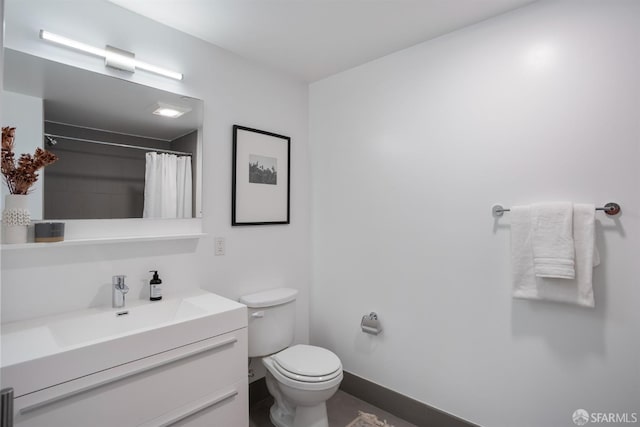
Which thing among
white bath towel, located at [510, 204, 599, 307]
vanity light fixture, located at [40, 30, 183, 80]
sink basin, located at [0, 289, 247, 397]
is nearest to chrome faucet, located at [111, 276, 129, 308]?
sink basin, located at [0, 289, 247, 397]

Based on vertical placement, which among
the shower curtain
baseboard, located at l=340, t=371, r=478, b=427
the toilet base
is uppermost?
the shower curtain

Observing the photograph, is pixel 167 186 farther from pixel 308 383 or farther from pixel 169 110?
pixel 308 383

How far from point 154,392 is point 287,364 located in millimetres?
746

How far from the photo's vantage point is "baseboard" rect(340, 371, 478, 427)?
6.40ft

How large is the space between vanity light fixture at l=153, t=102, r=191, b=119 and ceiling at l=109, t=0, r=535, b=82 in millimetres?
448

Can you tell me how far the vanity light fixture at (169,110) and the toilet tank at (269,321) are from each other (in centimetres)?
120

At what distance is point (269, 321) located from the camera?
2.11 metres

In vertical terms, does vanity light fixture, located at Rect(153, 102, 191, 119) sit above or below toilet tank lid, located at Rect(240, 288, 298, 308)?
above

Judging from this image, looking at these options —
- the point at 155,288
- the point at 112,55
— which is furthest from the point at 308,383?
the point at 112,55

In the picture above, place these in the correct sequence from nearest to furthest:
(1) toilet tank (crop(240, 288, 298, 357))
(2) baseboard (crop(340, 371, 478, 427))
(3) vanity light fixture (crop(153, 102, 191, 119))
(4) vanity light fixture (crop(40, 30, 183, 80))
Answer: (4) vanity light fixture (crop(40, 30, 183, 80)), (3) vanity light fixture (crop(153, 102, 191, 119)), (2) baseboard (crop(340, 371, 478, 427)), (1) toilet tank (crop(240, 288, 298, 357))

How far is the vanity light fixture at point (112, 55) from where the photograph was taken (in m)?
1.47

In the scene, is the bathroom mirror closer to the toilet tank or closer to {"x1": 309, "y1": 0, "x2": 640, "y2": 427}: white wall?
the toilet tank

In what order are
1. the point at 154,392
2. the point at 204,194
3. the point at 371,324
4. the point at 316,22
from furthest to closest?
the point at 371,324, the point at 204,194, the point at 316,22, the point at 154,392

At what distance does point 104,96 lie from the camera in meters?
1.65
